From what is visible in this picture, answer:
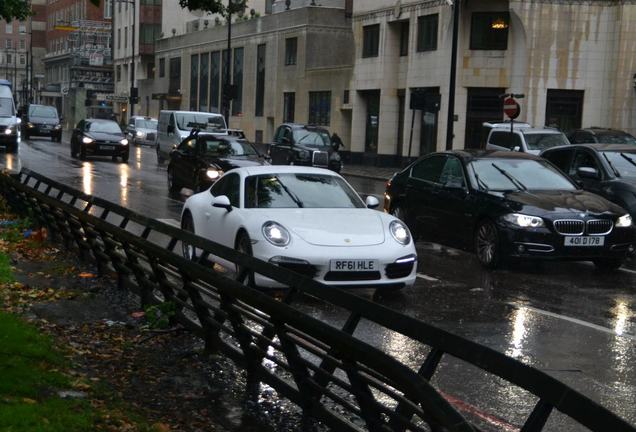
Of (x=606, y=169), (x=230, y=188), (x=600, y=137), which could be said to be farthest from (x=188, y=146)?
(x=600, y=137)

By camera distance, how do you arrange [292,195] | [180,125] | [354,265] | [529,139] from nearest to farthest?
[354,265] < [292,195] < [529,139] < [180,125]

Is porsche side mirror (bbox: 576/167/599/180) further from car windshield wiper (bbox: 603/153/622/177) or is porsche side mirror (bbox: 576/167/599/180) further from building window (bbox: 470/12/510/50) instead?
building window (bbox: 470/12/510/50)

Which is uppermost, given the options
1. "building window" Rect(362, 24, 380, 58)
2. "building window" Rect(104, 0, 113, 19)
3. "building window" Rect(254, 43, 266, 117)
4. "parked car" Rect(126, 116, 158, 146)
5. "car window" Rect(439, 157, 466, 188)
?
"building window" Rect(104, 0, 113, 19)

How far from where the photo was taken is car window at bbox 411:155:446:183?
1418 cm

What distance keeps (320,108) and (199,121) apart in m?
17.8

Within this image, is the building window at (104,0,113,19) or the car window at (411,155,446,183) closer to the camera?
the car window at (411,155,446,183)

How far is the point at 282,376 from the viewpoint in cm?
652

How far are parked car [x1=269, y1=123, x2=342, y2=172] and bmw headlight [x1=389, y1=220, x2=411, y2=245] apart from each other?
22.4 meters

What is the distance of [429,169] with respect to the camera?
1448 cm

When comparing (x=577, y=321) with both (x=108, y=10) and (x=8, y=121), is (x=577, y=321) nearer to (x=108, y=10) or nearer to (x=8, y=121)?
(x=8, y=121)

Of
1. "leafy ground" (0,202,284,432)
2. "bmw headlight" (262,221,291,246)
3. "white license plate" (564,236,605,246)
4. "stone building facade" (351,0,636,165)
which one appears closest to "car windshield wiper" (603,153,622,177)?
"white license plate" (564,236,605,246)

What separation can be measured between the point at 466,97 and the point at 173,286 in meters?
34.3

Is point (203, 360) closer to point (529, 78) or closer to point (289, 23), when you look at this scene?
point (529, 78)

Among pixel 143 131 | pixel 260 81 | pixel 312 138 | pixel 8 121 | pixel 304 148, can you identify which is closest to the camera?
pixel 304 148
